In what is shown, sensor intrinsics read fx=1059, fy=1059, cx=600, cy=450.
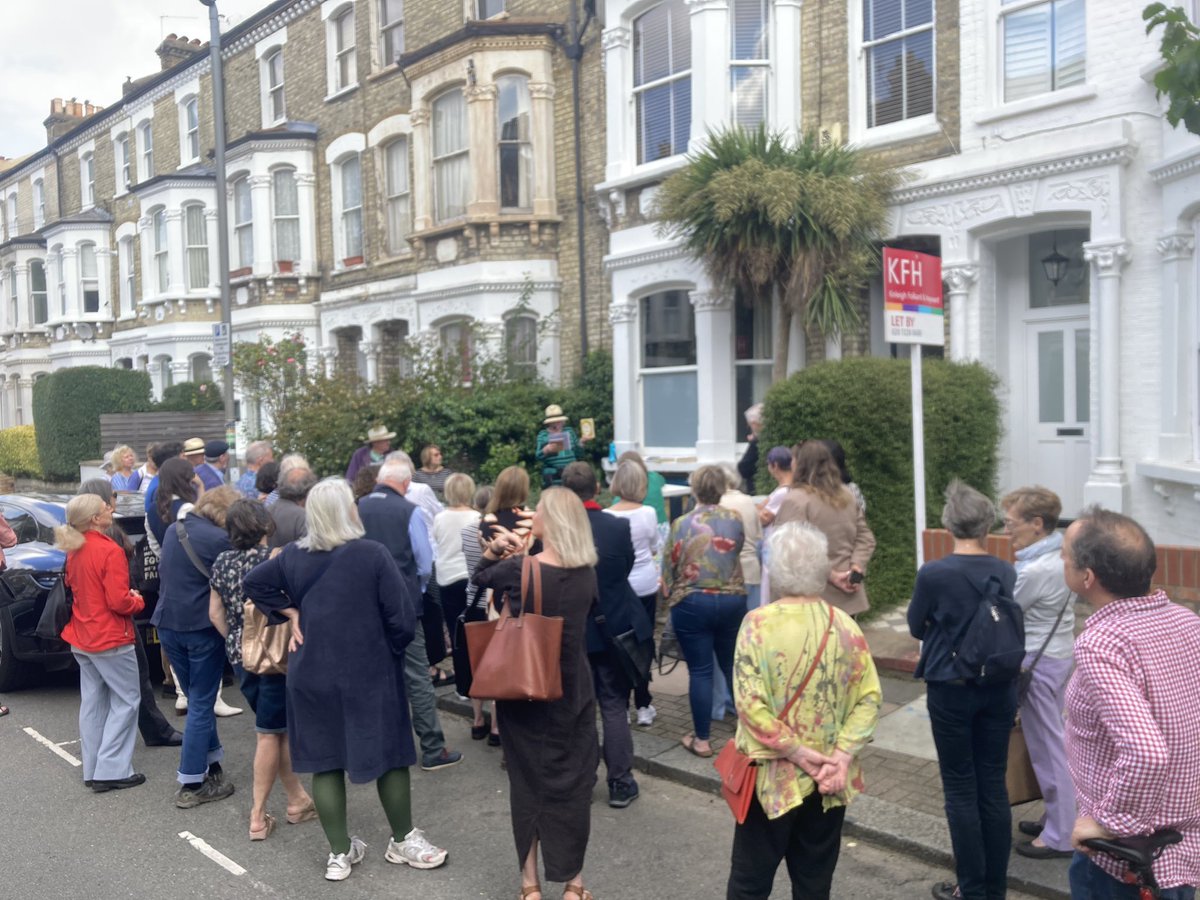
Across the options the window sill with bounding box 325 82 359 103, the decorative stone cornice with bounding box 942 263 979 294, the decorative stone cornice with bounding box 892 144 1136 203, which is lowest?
the decorative stone cornice with bounding box 942 263 979 294

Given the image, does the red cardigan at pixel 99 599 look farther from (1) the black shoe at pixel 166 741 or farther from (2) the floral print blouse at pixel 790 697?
(2) the floral print blouse at pixel 790 697

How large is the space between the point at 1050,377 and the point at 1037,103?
272 cm

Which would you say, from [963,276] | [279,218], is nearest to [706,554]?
[963,276]

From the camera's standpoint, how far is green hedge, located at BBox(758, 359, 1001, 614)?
8.59 meters

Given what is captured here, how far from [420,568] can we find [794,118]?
784 centimetres

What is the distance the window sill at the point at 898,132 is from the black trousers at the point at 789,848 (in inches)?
355

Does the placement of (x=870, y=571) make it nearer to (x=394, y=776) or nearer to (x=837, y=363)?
(x=837, y=363)

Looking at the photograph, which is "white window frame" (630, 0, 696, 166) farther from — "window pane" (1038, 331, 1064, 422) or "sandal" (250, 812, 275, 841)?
"sandal" (250, 812, 275, 841)

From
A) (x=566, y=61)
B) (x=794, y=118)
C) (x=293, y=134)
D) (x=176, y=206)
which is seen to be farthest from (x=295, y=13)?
(x=794, y=118)

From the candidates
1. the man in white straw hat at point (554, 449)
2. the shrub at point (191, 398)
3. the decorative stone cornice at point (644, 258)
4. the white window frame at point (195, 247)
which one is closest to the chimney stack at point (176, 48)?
the white window frame at point (195, 247)

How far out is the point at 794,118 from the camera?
39.9 feet

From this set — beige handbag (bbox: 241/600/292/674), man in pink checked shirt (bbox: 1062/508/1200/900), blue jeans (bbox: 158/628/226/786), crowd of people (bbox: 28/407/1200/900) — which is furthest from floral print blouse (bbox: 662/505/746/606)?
man in pink checked shirt (bbox: 1062/508/1200/900)

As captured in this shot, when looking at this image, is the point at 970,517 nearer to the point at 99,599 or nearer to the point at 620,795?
the point at 620,795

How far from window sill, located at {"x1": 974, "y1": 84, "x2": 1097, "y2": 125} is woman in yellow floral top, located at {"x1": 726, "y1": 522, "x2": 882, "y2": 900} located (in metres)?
8.01
